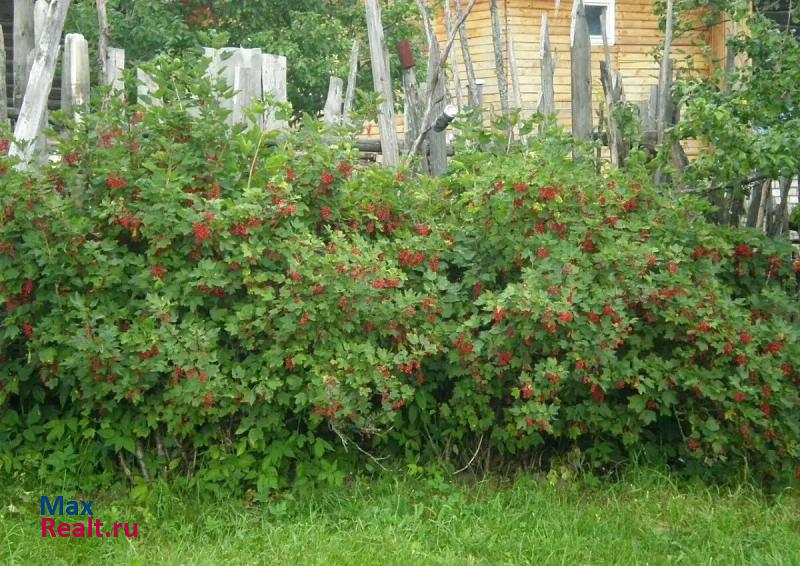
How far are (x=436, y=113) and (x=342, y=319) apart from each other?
2457mm

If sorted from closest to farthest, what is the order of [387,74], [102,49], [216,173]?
[216,173] → [102,49] → [387,74]

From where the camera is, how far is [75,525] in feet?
14.9

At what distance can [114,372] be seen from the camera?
4.63 meters

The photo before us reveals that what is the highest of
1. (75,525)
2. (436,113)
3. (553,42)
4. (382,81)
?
(382,81)

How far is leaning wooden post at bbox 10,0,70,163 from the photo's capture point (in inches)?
222

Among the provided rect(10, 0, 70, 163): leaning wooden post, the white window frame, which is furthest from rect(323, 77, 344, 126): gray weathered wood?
the white window frame

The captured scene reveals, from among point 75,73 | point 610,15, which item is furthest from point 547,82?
point 610,15

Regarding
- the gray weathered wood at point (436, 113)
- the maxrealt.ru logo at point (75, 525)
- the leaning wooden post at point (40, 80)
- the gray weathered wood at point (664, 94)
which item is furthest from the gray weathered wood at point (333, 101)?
the maxrealt.ru logo at point (75, 525)

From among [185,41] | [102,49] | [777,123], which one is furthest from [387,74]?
[185,41]

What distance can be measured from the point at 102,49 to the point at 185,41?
5966 millimetres

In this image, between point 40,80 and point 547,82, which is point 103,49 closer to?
point 40,80

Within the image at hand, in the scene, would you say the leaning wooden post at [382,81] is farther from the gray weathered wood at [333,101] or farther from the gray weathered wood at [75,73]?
the gray weathered wood at [75,73]

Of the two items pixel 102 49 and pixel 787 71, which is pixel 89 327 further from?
pixel 787 71

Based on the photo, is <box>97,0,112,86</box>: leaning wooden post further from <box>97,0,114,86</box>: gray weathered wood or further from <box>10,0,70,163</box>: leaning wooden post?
<box>10,0,70,163</box>: leaning wooden post
